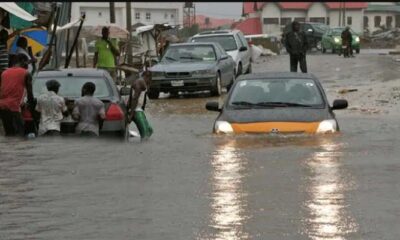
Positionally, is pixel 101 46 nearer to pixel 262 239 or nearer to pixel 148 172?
pixel 148 172

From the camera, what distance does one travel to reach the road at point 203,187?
26.5 feet

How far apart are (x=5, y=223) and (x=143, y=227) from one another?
1266 millimetres

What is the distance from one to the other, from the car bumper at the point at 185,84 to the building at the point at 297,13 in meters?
75.1

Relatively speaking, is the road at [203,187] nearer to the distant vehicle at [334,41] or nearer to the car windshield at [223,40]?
the car windshield at [223,40]

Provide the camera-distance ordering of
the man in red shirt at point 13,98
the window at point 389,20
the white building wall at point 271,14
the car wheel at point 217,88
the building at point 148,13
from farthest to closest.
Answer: the window at point 389,20 < the building at point 148,13 < the white building wall at point 271,14 < the car wheel at point 217,88 < the man in red shirt at point 13,98

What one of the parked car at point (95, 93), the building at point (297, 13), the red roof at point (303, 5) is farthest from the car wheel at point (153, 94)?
the red roof at point (303, 5)

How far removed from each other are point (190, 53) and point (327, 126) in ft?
43.3

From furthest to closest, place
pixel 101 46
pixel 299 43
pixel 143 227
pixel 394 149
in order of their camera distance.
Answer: pixel 299 43 < pixel 101 46 < pixel 394 149 < pixel 143 227

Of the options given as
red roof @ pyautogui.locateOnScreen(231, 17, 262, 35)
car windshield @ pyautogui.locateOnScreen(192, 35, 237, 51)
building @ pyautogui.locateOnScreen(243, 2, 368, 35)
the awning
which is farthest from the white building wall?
the awning

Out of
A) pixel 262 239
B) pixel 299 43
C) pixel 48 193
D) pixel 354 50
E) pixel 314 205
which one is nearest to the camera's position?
pixel 262 239

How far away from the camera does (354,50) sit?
176 feet

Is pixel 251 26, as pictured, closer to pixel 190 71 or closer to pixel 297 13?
pixel 297 13

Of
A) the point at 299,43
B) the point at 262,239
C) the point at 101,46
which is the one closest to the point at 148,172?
the point at 262,239

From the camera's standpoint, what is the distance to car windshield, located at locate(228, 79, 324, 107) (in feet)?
47.0
